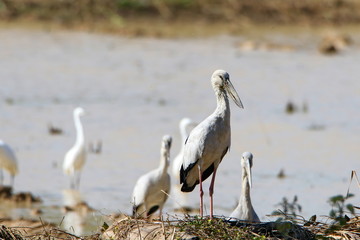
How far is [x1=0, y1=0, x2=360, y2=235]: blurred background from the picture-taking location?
11.7 metres

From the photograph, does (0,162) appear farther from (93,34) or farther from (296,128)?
(93,34)

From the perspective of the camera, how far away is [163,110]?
53.3ft

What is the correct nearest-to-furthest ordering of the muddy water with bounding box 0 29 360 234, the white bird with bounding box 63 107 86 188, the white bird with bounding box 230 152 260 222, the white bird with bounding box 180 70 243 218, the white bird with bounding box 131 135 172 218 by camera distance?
the white bird with bounding box 180 70 243 218
the white bird with bounding box 230 152 260 222
the white bird with bounding box 131 135 172 218
the muddy water with bounding box 0 29 360 234
the white bird with bounding box 63 107 86 188

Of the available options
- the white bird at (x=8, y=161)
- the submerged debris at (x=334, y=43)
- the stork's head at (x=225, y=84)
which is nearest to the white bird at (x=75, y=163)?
the white bird at (x=8, y=161)

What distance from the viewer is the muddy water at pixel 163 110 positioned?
38.2 feet

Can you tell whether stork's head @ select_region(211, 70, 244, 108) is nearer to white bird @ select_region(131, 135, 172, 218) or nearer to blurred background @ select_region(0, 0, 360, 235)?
blurred background @ select_region(0, 0, 360, 235)

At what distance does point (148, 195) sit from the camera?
978 cm

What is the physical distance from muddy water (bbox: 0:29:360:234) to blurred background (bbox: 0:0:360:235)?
33 millimetres

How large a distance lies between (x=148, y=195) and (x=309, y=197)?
2491mm

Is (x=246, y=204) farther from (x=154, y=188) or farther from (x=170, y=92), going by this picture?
(x=170, y=92)

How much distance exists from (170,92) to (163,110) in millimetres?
1719

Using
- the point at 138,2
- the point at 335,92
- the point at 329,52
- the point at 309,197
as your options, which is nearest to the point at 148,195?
the point at 309,197

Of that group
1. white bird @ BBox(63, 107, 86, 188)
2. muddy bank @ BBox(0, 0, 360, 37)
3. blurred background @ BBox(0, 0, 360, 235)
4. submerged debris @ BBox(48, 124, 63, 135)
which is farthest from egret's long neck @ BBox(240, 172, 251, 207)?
muddy bank @ BBox(0, 0, 360, 37)

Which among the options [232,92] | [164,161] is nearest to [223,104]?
[232,92]
